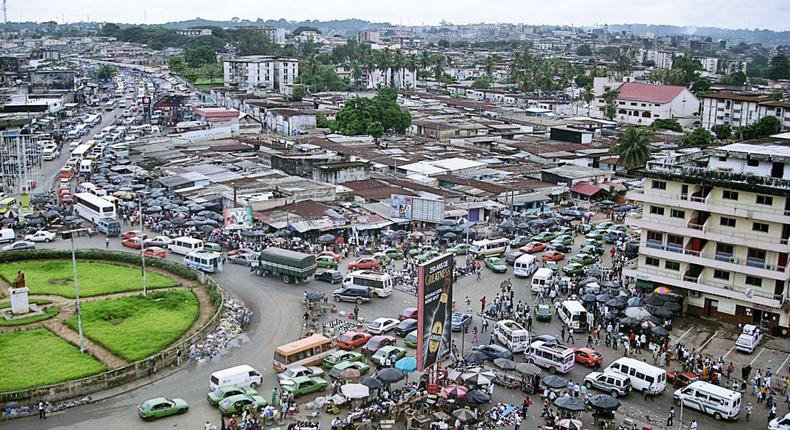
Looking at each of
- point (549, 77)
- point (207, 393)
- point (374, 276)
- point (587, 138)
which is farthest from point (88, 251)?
point (549, 77)

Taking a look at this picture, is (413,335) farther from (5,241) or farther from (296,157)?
(296,157)

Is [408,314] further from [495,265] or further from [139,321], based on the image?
[139,321]

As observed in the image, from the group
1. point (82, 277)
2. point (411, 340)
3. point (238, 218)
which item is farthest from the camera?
point (238, 218)

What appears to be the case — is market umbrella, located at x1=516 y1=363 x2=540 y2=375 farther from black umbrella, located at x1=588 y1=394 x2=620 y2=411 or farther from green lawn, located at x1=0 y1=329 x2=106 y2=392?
green lawn, located at x1=0 y1=329 x2=106 y2=392

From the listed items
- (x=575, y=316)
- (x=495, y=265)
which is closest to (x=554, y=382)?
(x=575, y=316)

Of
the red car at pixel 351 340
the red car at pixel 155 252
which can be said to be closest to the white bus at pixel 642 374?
the red car at pixel 351 340
